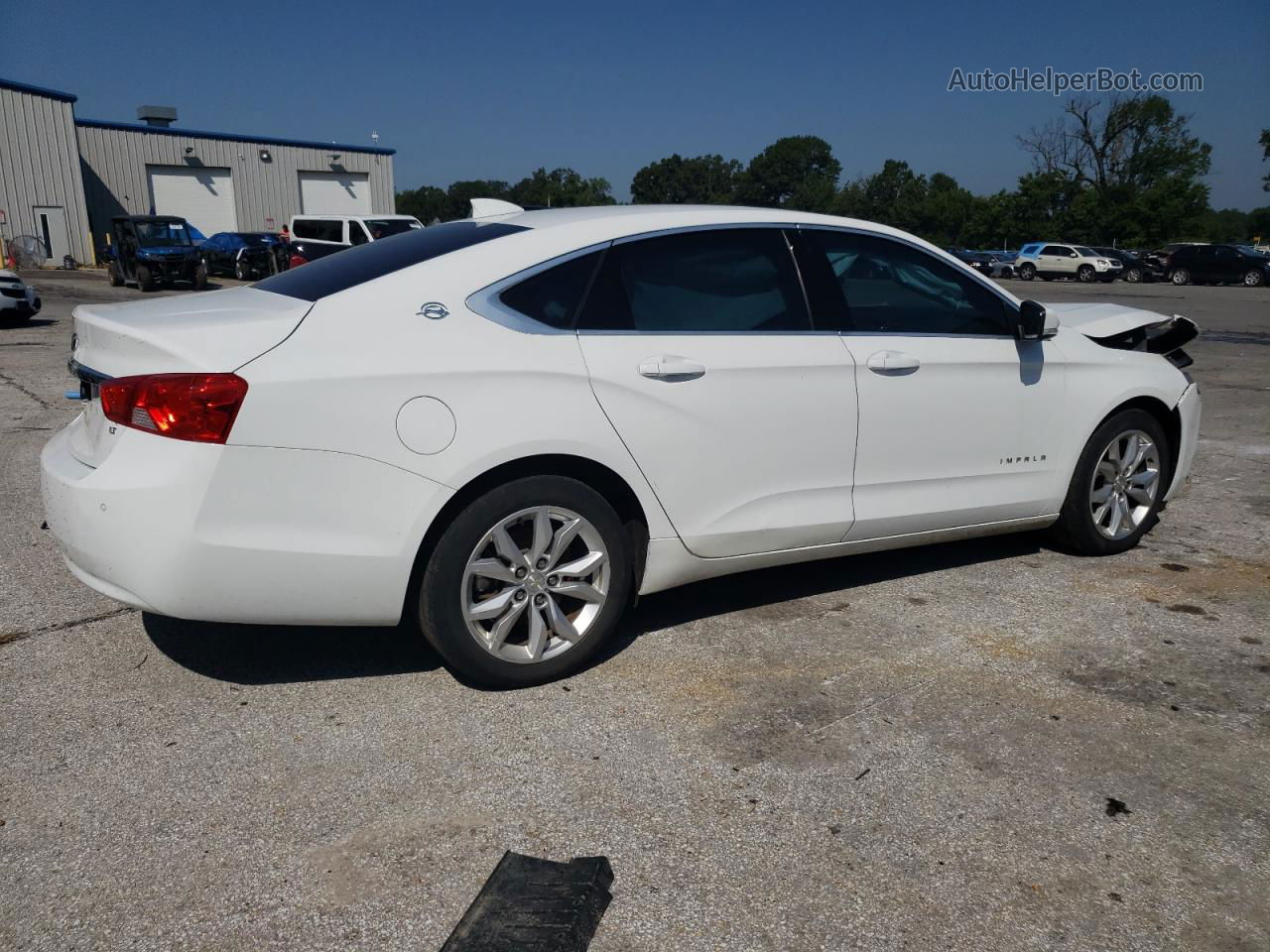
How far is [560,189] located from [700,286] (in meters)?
127

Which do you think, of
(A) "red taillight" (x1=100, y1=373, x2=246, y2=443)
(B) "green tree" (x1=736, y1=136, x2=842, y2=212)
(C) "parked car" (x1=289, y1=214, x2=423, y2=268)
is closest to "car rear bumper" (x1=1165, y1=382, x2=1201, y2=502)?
(A) "red taillight" (x1=100, y1=373, x2=246, y2=443)

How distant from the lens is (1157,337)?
199 inches

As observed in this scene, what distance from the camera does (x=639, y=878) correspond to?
2.50 meters

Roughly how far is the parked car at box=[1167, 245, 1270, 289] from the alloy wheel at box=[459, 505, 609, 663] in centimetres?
4143

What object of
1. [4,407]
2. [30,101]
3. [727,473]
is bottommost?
[4,407]

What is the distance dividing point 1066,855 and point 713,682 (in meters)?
1.31

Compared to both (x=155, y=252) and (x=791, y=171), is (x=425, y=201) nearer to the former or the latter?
(x=791, y=171)

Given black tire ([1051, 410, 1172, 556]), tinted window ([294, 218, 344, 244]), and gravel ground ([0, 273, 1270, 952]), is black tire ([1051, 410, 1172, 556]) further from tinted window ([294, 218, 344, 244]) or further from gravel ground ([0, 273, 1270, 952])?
tinted window ([294, 218, 344, 244])

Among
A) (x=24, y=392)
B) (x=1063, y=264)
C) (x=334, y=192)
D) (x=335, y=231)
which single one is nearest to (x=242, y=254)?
(x=335, y=231)

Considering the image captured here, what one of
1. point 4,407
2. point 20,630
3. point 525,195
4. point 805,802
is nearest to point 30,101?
point 4,407

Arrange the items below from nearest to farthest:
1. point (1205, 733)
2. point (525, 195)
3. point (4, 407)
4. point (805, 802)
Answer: point (805, 802), point (1205, 733), point (4, 407), point (525, 195)

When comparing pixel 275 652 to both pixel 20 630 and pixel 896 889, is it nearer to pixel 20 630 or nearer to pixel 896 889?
pixel 20 630

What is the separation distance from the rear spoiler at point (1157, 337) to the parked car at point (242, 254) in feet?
96.4

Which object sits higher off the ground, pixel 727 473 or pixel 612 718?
pixel 727 473
